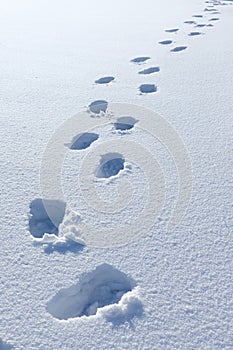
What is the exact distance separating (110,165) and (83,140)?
37cm

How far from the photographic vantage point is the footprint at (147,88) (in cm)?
363

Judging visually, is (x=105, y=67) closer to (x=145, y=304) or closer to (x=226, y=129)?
(x=226, y=129)

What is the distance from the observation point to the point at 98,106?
129 inches

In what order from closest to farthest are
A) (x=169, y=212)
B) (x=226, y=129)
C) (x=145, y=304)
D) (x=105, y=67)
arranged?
(x=145, y=304)
(x=169, y=212)
(x=226, y=129)
(x=105, y=67)

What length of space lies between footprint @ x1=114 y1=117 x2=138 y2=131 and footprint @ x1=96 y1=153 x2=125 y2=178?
0.41 metres

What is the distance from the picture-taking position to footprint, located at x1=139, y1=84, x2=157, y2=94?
363cm

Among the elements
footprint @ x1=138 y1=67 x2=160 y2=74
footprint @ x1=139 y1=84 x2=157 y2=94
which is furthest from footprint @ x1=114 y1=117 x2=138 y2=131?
footprint @ x1=138 y1=67 x2=160 y2=74

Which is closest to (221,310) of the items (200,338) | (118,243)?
(200,338)

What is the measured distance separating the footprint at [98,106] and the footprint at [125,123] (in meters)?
0.23

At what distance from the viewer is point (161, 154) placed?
2578mm

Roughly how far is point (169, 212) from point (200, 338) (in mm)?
714

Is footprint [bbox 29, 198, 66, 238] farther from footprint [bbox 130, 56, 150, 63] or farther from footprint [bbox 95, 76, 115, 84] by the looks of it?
footprint [bbox 130, 56, 150, 63]

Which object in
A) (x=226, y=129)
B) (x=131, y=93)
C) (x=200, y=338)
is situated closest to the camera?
(x=200, y=338)

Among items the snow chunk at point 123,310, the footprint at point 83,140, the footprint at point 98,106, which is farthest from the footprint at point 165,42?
the snow chunk at point 123,310
